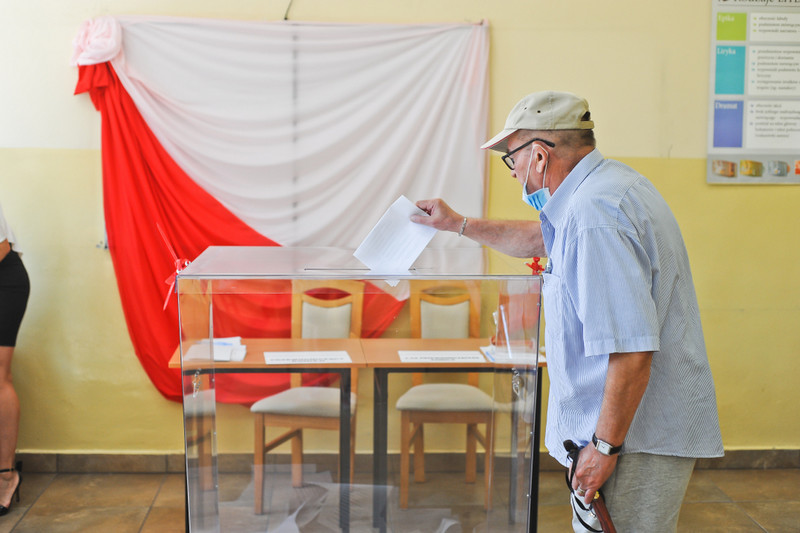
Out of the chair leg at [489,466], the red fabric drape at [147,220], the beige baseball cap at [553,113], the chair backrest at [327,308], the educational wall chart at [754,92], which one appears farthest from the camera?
the educational wall chart at [754,92]

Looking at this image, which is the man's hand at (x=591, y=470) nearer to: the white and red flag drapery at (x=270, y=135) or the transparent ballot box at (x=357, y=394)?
the transparent ballot box at (x=357, y=394)

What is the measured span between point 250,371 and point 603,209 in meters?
0.90

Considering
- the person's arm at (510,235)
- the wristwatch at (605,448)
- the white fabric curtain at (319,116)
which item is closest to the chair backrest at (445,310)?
the person's arm at (510,235)

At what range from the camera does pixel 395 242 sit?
185 centimetres

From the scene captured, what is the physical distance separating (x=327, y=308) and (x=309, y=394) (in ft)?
0.76

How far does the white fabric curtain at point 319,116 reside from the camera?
3197mm

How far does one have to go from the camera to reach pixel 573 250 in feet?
4.48

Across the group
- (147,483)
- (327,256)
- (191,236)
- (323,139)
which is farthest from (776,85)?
(147,483)

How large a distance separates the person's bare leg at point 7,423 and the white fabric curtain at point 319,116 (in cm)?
111

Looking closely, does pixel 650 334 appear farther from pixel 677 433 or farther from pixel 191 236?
pixel 191 236

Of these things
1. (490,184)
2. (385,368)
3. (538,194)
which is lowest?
(385,368)

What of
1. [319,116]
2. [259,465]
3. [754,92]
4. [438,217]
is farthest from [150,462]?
[754,92]

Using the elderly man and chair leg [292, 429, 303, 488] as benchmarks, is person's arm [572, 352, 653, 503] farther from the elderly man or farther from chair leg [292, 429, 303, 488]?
chair leg [292, 429, 303, 488]

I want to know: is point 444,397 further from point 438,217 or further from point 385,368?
point 438,217
